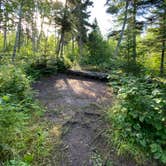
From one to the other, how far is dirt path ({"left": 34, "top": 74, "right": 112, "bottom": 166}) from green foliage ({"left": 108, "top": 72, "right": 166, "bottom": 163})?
18.3 inches

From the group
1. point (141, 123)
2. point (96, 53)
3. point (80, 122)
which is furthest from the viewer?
point (96, 53)

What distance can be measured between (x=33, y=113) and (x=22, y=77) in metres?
0.99

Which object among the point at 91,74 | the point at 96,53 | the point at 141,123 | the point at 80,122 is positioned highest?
the point at 96,53

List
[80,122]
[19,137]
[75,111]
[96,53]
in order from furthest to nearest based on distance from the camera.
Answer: [96,53]
[75,111]
[80,122]
[19,137]

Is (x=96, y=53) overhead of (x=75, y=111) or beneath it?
overhead

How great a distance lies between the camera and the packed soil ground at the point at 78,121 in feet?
9.22

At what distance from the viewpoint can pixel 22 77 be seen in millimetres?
4391

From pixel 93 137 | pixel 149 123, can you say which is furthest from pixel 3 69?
pixel 149 123

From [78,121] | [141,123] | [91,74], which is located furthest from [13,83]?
[91,74]

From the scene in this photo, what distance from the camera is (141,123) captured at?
3156 mm

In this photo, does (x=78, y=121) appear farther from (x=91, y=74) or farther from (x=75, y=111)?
(x=91, y=74)

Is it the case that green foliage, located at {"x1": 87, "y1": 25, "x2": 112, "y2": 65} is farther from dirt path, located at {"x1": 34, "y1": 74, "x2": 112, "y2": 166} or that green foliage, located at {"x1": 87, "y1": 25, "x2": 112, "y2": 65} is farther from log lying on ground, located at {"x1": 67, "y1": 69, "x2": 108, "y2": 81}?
dirt path, located at {"x1": 34, "y1": 74, "x2": 112, "y2": 166}

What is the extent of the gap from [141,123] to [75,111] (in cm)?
144

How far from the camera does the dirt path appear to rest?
2918mm
